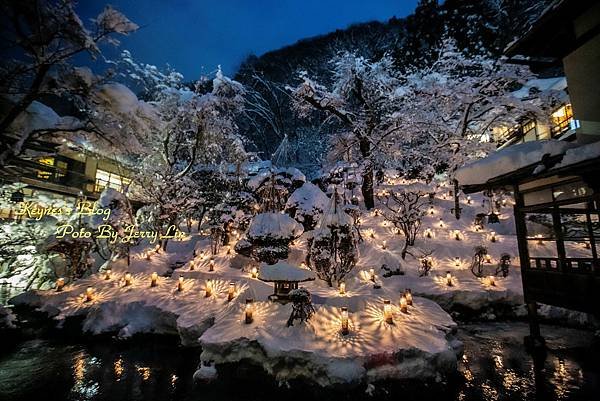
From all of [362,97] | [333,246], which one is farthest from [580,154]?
[362,97]

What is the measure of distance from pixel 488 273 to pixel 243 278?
984cm

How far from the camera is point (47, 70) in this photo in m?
5.68

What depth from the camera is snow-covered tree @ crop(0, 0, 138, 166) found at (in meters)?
5.33

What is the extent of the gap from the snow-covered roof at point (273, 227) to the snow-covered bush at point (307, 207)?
262cm

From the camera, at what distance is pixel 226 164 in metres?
19.2

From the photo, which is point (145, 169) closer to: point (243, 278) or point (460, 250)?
point (243, 278)

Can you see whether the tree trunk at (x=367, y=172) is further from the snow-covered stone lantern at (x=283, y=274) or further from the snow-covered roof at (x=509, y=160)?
the snow-covered stone lantern at (x=283, y=274)

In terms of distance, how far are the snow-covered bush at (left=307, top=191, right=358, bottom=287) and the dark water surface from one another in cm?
418

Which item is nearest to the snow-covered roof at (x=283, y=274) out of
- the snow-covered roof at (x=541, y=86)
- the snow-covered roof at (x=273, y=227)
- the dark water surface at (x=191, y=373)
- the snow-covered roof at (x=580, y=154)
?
the dark water surface at (x=191, y=373)

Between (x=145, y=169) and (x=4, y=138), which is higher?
(x=145, y=169)

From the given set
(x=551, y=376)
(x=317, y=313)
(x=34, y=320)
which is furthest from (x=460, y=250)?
(x=34, y=320)

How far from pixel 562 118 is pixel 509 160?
21.8 meters

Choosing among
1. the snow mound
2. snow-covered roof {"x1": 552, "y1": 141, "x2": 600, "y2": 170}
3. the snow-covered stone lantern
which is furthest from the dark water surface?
snow-covered roof {"x1": 552, "y1": 141, "x2": 600, "y2": 170}

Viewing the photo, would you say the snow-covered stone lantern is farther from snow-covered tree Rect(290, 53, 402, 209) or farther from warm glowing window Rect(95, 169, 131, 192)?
warm glowing window Rect(95, 169, 131, 192)
